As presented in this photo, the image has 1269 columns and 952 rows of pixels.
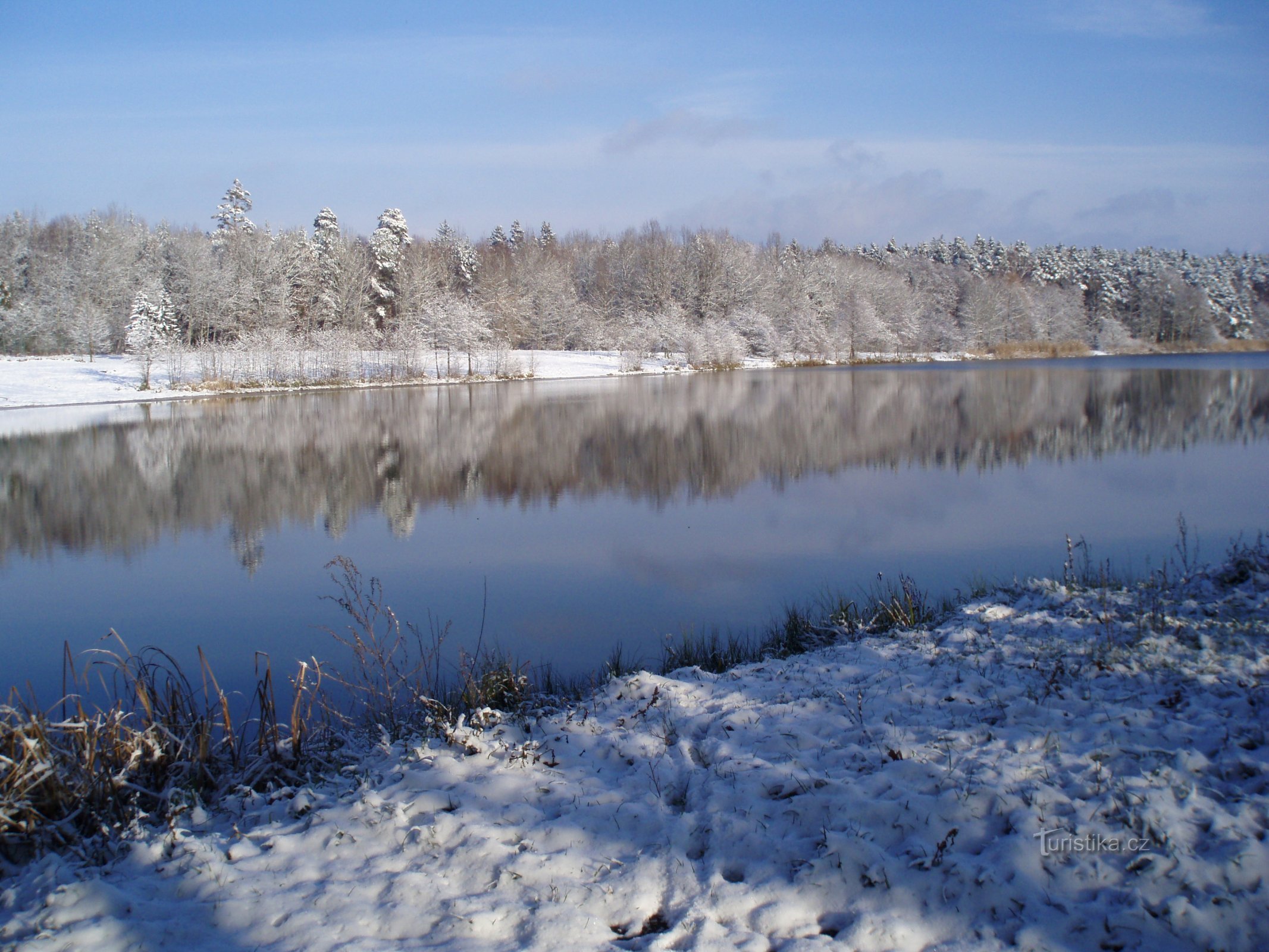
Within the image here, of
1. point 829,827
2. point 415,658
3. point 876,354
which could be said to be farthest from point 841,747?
point 876,354

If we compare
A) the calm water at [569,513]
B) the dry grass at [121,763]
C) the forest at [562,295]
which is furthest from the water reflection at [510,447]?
the forest at [562,295]

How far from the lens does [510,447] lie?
A: 20.2 meters

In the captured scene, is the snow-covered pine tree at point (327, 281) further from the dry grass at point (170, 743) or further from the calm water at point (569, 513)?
the dry grass at point (170, 743)

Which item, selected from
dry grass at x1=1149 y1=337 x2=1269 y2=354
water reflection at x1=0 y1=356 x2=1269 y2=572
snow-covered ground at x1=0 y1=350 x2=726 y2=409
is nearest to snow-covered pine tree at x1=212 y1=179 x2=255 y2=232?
snow-covered ground at x1=0 y1=350 x2=726 y2=409

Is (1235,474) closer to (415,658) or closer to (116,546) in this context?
(415,658)

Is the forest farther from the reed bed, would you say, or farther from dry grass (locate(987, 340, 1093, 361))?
the reed bed

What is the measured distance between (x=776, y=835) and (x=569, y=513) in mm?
9608

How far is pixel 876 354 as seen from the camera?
67.8 metres

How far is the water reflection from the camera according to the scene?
43.4ft

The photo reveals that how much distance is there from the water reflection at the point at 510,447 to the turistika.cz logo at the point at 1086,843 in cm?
913

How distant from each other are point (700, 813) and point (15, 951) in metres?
2.44

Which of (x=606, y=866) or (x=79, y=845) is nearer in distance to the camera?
(x=606, y=866)

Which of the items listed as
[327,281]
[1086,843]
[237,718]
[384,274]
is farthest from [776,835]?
[384,274]

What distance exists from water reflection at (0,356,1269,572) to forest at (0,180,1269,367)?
18.0 meters
